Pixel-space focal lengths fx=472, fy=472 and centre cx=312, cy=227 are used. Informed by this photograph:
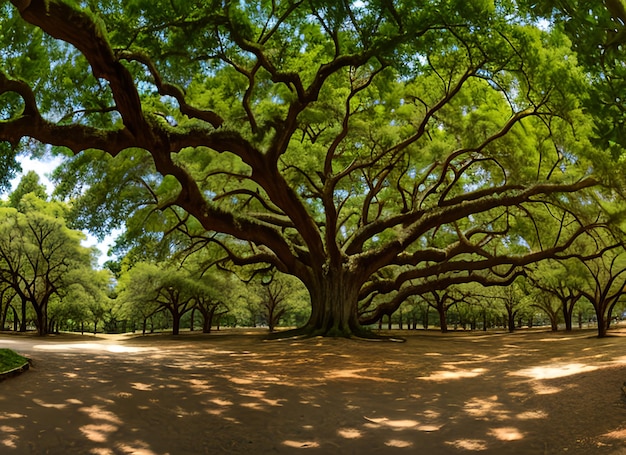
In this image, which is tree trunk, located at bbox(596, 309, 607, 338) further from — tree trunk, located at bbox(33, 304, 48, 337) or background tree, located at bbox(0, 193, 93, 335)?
tree trunk, located at bbox(33, 304, 48, 337)

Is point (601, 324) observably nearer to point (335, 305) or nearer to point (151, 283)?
point (335, 305)

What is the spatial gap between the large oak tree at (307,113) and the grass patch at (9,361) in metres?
4.66

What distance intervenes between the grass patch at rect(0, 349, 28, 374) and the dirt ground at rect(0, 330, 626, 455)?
0.85 feet

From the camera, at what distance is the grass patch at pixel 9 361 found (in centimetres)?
649

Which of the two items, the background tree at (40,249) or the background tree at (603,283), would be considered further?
the background tree at (40,249)

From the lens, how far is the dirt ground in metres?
3.99

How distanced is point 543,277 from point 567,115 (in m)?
13.1

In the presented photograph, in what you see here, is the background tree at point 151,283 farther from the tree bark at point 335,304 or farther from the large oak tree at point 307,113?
the tree bark at point 335,304

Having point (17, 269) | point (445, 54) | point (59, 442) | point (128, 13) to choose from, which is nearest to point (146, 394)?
point (59, 442)

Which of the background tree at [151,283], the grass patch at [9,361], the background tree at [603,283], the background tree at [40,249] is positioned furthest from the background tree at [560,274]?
the background tree at [40,249]

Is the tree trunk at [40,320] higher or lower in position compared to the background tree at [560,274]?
lower

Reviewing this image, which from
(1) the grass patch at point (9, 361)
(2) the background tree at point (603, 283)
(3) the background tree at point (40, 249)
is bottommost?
(1) the grass patch at point (9, 361)

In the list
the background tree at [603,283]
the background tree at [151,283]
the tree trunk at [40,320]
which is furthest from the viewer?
the background tree at [151,283]

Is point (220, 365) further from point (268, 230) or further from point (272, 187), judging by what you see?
point (268, 230)
